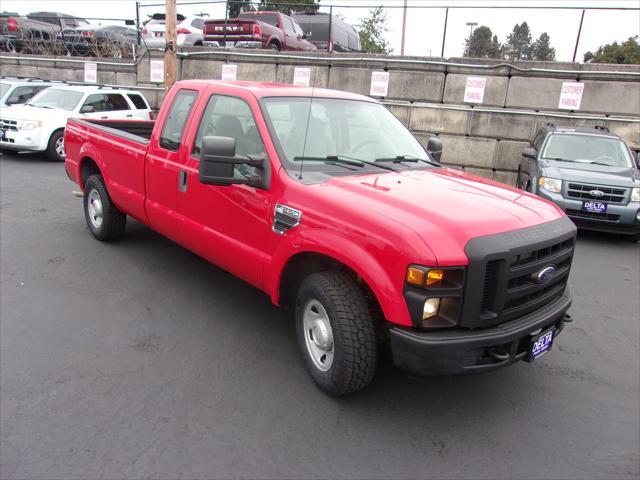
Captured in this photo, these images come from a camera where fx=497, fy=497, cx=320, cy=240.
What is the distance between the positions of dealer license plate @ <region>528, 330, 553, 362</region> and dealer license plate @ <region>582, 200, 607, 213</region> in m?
5.14

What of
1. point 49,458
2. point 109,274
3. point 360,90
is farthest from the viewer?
point 360,90

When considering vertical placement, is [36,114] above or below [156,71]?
below

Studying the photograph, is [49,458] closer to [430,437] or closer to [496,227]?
[430,437]

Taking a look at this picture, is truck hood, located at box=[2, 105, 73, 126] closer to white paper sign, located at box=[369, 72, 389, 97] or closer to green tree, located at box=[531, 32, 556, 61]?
white paper sign, located at box=[369, 72, 389, 97]

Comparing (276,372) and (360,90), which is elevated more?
(360,90)

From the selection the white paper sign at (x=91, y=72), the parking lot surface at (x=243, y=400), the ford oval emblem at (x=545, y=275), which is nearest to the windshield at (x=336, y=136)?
the ford oval emblem at (x=545, y=275)

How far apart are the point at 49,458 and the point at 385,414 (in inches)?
74.6

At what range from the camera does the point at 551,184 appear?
7.72 m

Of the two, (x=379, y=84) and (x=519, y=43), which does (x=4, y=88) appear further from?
(x=519, y=43)

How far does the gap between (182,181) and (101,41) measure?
17.9m

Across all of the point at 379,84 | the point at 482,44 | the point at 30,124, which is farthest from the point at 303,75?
the point at 30,124

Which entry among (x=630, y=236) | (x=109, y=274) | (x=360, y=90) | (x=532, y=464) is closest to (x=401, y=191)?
(x=532, y=464)

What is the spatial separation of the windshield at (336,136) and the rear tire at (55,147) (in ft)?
31.7

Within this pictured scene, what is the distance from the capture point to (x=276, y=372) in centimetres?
351
